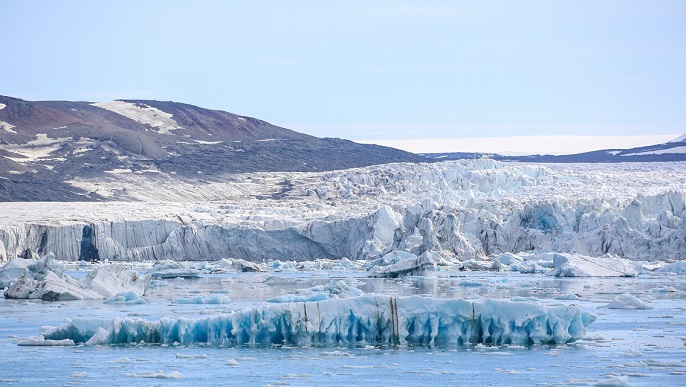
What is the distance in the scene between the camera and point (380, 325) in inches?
366

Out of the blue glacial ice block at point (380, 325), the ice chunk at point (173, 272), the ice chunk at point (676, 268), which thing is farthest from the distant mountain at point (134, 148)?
the blue glacial ice block at point (380, 325)

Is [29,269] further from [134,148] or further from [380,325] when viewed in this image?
[134,148]

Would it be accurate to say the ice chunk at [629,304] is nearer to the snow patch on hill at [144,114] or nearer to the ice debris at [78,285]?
the ice debris at [78,285]

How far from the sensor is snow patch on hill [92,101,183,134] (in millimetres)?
65062

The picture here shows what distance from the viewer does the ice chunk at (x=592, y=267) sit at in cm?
2017

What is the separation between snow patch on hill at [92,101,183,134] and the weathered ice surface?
83.9 feet

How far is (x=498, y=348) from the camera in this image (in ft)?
30.1

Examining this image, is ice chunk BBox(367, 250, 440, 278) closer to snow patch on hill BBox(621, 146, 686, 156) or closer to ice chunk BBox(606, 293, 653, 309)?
ice chunk BBox(606, 293, 653, 309)

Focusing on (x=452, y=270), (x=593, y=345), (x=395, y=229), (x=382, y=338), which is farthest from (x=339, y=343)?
(x=395, y=229)

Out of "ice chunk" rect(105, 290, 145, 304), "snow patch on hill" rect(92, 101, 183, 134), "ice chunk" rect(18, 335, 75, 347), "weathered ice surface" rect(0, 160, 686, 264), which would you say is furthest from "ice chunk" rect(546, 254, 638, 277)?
"snow patch on hill" rect(92, 101, 183, 134)

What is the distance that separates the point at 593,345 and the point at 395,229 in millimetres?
17262

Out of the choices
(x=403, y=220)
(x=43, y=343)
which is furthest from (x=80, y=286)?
(x=403, y=220)

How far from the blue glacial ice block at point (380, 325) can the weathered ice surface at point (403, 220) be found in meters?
14.9

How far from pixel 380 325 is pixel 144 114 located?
60.1 m
